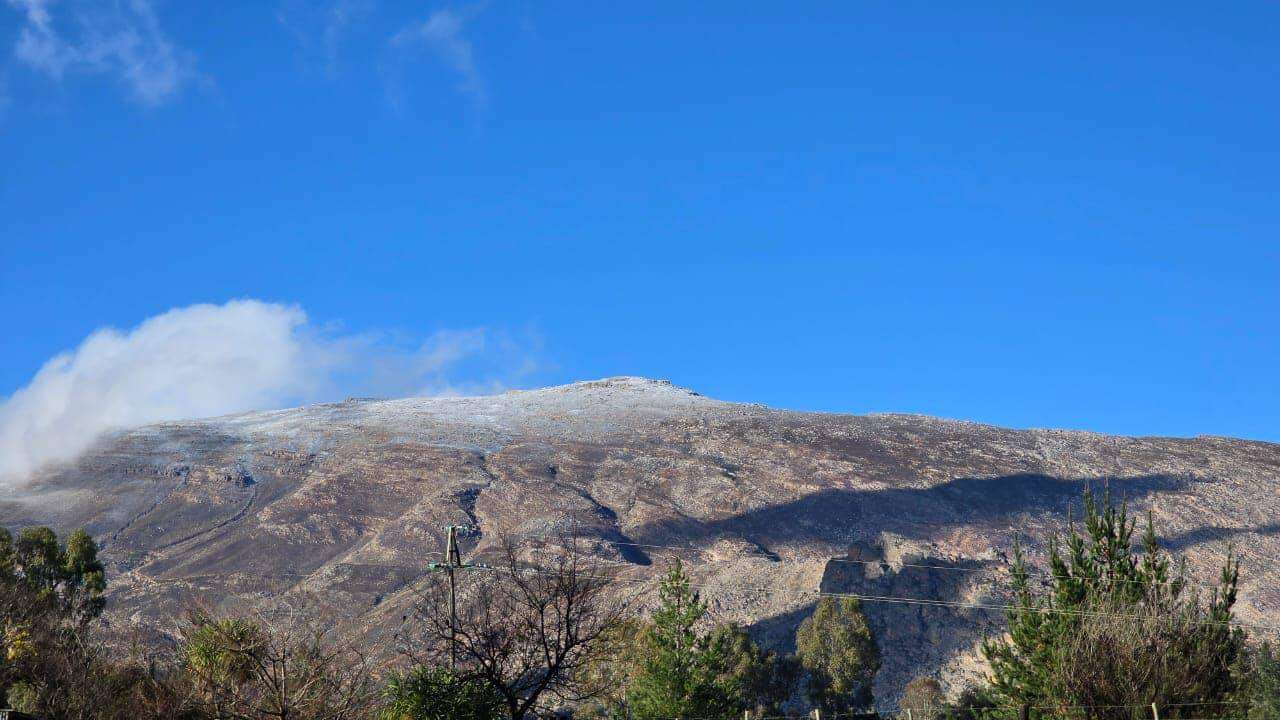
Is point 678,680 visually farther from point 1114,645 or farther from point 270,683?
point 270,683

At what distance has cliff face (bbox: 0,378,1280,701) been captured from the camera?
96.3 meters

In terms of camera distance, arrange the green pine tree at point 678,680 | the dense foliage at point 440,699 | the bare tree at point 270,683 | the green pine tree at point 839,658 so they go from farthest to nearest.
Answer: the green pine tree at point 839,658 < the green pine tree at point 678,680 < the dense foliage at point 440,699 < the bare tree at point 270,683

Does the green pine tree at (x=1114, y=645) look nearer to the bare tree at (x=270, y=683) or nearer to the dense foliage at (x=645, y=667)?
the dense foliage at (x=645, y=667)

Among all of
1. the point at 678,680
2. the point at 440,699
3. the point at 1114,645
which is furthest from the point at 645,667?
the point at 1114,645

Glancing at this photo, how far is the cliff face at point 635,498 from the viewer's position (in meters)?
96.3

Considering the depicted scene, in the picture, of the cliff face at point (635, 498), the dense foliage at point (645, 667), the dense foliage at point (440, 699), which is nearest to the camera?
the dense foliage at point (645, 667)

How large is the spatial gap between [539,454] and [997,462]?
2153 inches

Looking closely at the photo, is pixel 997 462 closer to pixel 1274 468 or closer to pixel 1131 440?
pixel 1131 440

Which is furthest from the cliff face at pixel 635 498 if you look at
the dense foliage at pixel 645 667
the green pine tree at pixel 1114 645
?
the green pine tree at pixel 1114 645

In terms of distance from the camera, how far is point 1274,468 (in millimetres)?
134625

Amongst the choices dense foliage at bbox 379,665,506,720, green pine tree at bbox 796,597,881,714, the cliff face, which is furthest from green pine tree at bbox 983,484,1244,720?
the cliff face

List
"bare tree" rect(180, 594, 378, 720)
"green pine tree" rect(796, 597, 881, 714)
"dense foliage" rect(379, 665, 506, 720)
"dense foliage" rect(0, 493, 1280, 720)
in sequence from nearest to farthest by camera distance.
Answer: "bare tree" rect(180, 594, 378, 720)
"dense foliage" rect(0, 493, 1280, 720)
"dense foliage" rect(379, 665, 506, 720)
"green pine tree" rect(796, 597, 881, 714)

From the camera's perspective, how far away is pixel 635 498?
121 metres

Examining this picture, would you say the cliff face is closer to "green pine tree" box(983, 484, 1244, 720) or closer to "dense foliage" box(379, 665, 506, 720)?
"green pine tree" box(983, 484, 1244, 720)
